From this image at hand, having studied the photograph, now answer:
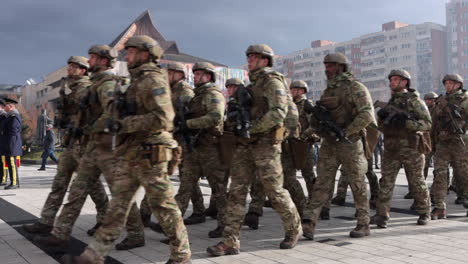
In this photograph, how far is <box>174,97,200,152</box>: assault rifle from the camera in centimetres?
585

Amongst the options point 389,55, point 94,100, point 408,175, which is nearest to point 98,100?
point 94,100

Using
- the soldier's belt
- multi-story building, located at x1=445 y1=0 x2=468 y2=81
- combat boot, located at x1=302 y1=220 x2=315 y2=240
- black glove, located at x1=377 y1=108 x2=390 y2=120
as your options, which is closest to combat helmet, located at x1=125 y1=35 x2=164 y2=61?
the soldier's belt

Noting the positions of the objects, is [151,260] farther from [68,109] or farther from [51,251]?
[68,109]

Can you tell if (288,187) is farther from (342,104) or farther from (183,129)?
(183,129)

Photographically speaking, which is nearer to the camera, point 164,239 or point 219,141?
point 164,239

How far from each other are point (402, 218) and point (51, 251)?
4.95 meters

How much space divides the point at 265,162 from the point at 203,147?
137 cm

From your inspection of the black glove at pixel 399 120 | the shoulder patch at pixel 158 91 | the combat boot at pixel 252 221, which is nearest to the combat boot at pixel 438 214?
the black glove at pixel 399 120

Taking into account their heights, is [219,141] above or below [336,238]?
above

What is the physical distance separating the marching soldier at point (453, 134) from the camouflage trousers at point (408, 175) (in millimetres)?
913

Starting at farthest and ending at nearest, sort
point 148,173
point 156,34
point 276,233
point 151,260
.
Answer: point 156,34
point 276,233
point 151,260
point 148,173

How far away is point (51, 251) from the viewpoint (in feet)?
16.1

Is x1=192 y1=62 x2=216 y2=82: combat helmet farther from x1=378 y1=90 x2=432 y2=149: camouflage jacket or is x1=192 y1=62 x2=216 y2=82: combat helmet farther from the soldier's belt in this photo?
x1=378 y1=90 x2=432 y2=149: camouflage jacket

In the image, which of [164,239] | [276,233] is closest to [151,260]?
[164,239]
